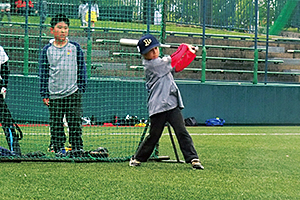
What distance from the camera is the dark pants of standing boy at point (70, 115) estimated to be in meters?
7.14

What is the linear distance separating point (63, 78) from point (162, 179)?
2.40 metres

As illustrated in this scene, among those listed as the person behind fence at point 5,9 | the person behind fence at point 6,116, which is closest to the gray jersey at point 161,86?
the person behind fence at point 6,116

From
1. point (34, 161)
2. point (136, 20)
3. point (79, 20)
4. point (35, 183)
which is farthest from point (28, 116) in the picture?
point (35, 183)

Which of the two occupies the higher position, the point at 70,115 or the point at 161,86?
the point at 161,86

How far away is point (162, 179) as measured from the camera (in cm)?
554

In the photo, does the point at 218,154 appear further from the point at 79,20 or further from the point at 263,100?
the point at 263,100

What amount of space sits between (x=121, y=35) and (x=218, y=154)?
417cm

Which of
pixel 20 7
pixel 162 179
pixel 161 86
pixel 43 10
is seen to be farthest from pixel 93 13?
pixel 162 179

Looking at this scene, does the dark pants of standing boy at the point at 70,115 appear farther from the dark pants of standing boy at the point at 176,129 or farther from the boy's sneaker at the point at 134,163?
the dark pants of standing boy at the point at 176,129

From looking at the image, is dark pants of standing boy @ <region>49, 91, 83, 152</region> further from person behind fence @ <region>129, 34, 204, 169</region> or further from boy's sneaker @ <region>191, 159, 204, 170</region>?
boy's sneaker @ <region>191, 159, 204, 170</region>

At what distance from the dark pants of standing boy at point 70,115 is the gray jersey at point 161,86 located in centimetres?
128

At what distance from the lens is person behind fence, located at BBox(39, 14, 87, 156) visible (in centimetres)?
712

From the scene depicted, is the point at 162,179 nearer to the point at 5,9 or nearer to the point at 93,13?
the point at 93,13

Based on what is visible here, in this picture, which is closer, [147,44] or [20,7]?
[147,44]
